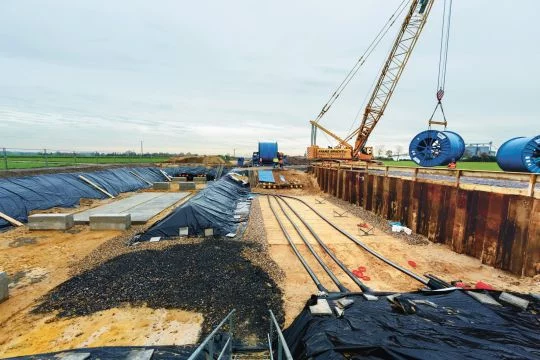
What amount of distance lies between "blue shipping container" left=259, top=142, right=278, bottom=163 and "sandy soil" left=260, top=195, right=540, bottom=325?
31982 millimetres

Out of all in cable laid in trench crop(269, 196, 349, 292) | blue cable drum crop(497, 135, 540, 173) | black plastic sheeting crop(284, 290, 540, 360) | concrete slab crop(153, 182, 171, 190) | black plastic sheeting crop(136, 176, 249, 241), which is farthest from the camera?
concrete slab crop(153, 182, 171, 190)

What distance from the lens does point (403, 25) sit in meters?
29.0

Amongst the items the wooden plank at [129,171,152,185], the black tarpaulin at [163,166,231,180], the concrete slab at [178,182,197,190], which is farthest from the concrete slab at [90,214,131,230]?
the black tarpaulin at [163,166,231,180]

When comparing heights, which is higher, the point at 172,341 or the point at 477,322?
the point at 477,322

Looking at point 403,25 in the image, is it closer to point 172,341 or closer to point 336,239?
point 336,239

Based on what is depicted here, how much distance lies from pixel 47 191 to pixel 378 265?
790 inches

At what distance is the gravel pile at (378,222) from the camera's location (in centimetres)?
1097

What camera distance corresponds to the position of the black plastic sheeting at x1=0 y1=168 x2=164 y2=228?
45.0ft

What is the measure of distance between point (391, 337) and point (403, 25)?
3545 centimetres

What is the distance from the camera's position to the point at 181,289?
6.77m

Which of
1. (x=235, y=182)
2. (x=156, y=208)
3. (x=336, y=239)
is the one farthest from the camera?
(x=235, y=182)

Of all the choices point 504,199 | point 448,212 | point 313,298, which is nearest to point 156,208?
point 313,298

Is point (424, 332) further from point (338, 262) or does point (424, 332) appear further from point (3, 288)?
point (3, 288)

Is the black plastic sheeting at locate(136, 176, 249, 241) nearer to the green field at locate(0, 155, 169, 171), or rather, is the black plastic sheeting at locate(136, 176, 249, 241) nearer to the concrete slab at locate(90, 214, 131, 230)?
the concrete slab at locate(90, 214, 131, 230)
